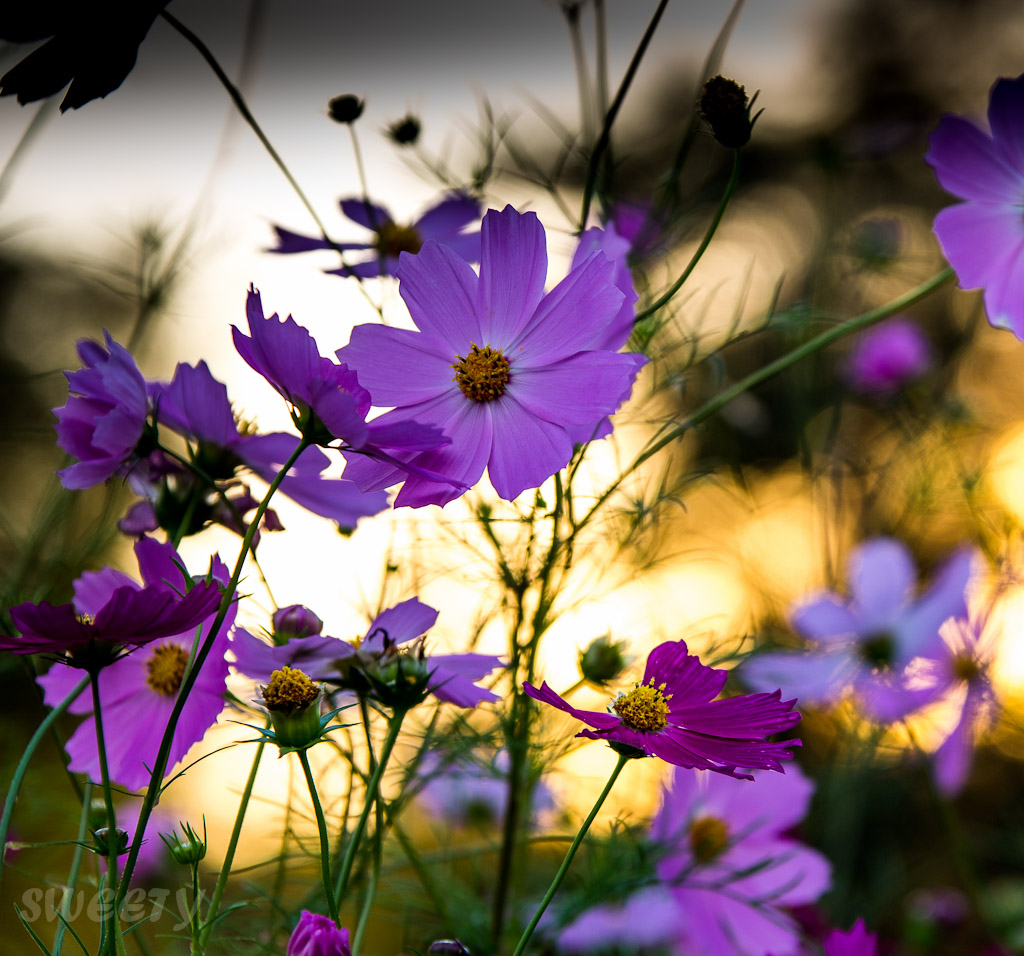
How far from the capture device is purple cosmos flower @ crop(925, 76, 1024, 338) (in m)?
0.41

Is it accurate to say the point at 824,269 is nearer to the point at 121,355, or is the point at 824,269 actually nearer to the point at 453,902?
the point at 453,902

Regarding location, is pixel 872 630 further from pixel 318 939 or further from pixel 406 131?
pixel 318 939

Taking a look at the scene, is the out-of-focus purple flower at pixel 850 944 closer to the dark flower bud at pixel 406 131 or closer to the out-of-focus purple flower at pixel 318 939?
the out-of-focus purple flower at pixel 318 939

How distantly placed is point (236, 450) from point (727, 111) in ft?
0.74

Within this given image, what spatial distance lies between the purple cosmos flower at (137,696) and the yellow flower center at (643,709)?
0.45ft

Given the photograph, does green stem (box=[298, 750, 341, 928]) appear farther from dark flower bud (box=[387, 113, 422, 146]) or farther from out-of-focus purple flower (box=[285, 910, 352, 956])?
dark flower bud (box=[387, 113, 422, 146])

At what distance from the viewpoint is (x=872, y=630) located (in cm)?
81

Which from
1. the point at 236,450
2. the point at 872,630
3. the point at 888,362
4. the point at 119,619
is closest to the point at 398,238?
the point at 236,450

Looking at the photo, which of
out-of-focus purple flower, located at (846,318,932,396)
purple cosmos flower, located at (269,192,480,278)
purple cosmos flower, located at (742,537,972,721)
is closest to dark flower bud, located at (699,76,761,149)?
purple cosmos flower, located at (269,192,480,278)

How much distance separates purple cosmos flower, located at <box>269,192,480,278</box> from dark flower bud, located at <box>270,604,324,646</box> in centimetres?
22

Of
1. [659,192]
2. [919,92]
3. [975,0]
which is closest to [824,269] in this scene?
[659,192]

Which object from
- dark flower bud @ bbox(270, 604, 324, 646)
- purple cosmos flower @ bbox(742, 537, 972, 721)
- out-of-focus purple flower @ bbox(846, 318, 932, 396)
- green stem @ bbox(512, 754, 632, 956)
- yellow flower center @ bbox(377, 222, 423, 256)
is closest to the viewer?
green stem @ bbox(512, 754, 632, 956)

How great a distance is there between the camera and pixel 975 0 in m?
3.61

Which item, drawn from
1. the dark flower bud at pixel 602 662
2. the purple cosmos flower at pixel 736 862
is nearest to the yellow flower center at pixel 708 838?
the purple cosmos flower at pixel 736 862
